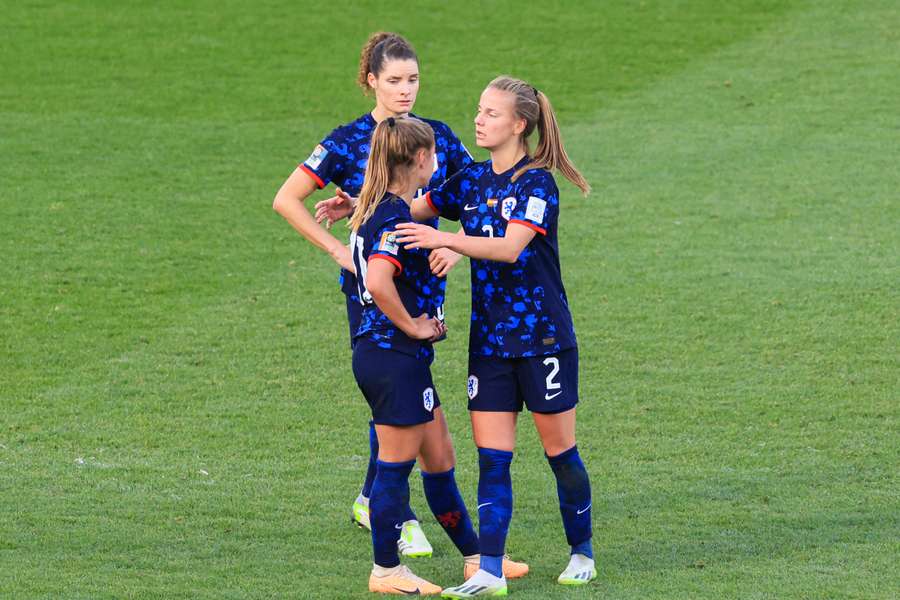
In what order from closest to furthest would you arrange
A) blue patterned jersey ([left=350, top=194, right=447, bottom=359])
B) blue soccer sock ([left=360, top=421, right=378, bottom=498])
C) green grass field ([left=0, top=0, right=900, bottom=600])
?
1. blue patterned jersey ([left=350, top=194, right=447, bottom=359])
2. green grass field ([left=0, top=0, right=900, bottom=600])
3. blue soccer sock ([left=360, top=421, right=378, bottom=498])

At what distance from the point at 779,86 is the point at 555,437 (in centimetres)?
1178

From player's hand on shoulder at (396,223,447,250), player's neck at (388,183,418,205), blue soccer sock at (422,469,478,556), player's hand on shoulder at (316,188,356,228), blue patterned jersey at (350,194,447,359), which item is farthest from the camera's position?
player's hand on shoulder at (316,188,356,228)

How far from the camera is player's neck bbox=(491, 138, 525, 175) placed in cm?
529

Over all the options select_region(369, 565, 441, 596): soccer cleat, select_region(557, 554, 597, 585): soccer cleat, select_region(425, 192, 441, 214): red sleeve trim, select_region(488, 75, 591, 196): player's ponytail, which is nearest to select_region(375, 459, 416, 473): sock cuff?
select_region(369, 565, 441, 596): soccer cleat

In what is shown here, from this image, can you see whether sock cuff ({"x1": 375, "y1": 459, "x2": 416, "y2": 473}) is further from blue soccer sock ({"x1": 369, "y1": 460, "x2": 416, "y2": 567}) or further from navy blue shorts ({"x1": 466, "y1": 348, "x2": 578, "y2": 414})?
navy blue shorts ({"x1": 466, "y1": 348, "x2": 578, "y2": 414})

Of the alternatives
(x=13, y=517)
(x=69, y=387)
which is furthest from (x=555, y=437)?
(x=69, y=387)

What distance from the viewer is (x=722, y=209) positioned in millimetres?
12312

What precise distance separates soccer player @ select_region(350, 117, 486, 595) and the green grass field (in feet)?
1.22

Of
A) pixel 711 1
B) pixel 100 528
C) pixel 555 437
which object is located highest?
pixel 711 1

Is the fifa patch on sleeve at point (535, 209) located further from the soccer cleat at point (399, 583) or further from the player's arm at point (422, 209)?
the soccer cleat at point (399, 583)

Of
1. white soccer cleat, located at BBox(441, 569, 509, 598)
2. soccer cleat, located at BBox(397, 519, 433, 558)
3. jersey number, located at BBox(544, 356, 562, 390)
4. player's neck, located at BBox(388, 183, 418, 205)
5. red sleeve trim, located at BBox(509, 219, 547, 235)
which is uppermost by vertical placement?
player's neck, located at BBox(388, 183, 418, 205)

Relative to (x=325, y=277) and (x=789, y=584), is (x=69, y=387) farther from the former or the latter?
(x=789, y=584)

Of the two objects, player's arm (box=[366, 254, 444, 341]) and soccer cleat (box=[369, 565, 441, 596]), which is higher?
player's arm (box=[366, 254, 444, 341])

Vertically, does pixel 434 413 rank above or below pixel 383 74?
below
